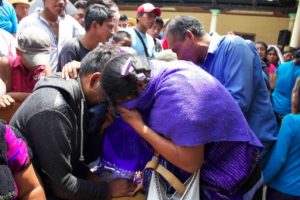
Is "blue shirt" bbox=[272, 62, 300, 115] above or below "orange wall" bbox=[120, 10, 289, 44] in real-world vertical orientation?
above

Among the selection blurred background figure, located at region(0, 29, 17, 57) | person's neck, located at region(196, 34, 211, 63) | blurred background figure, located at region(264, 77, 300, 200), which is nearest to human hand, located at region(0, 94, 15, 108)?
blurred background figure, located at region(0, 29, 17, 57)

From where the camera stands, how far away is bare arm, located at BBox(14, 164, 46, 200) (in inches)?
55.1

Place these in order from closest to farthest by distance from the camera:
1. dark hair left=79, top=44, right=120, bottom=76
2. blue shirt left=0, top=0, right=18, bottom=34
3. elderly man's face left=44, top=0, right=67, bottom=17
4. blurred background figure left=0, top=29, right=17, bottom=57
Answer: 1. dark hair left=79, top=44, right=120, bottom=76
2. blurred background figure left=0, top=29, right=17, bottom=57
3. elderly man's face left=44, top=0, right=67, bottom=17
4. blue shirt left=0, top=0, right=18, bottom=34

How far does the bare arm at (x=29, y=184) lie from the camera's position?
1.40 meters

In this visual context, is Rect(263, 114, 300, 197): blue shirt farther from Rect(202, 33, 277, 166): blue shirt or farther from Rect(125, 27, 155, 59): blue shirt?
Rect(125, 27, 155, 59): blue shirt

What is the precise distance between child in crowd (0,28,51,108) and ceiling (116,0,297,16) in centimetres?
1254

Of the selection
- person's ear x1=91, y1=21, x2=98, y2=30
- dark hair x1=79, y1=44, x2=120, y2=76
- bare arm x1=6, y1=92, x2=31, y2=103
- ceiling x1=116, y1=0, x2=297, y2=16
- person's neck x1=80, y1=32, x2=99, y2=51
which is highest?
dark hair x1=79, y1=44, x2=120, y2=76

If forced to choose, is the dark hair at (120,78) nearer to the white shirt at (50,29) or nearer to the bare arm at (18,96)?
the bare arm at (18,96)

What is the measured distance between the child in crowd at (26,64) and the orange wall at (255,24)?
13361 mm

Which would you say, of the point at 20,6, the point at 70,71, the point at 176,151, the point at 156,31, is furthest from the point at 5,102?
the point at 156,31

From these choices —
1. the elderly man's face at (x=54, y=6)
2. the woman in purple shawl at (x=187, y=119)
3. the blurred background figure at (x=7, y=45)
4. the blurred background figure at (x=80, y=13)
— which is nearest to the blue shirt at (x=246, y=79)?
the woman in purple shawl at (x=187, y=119)

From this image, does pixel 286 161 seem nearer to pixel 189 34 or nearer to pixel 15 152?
pixel 189 34

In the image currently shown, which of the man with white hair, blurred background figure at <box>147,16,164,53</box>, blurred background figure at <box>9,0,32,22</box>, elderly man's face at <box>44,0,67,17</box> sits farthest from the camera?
blurred background figure at <box>147,16,164,53</box>

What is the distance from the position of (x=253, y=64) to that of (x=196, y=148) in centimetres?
94
